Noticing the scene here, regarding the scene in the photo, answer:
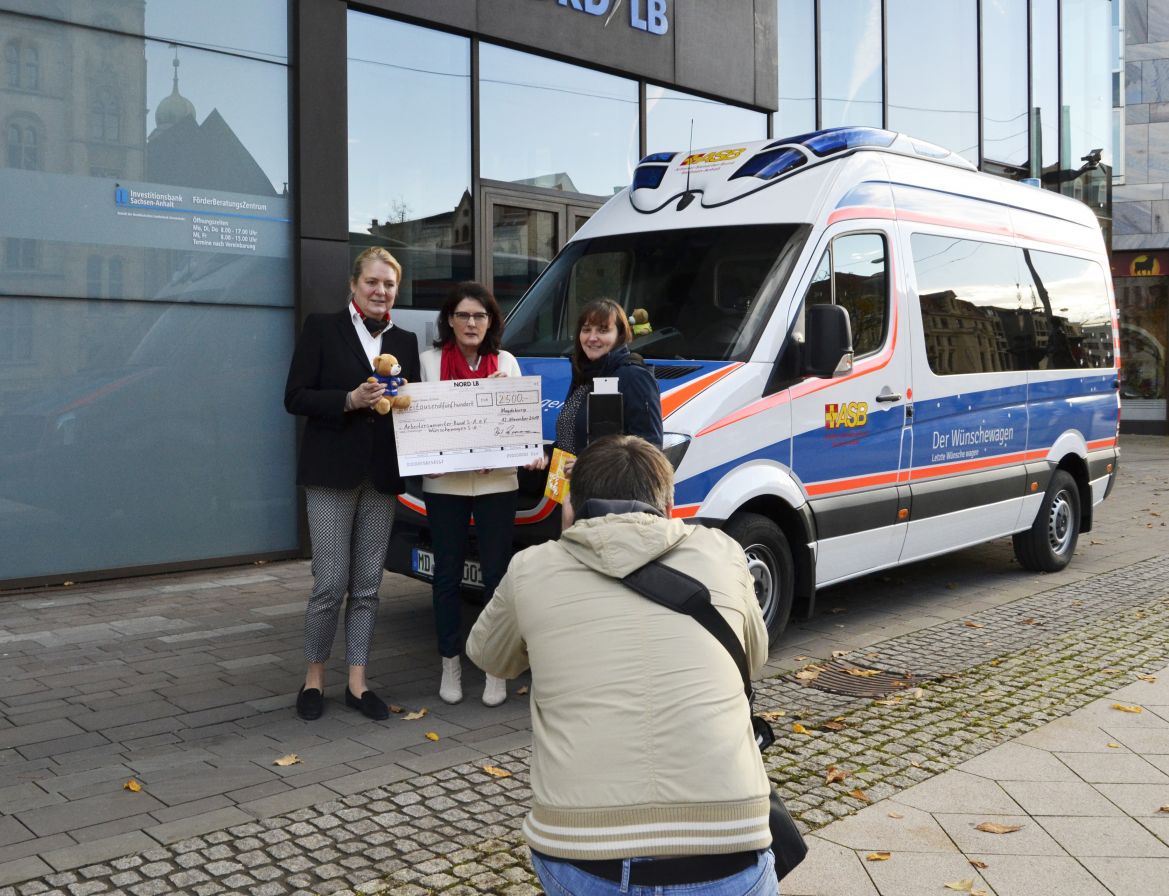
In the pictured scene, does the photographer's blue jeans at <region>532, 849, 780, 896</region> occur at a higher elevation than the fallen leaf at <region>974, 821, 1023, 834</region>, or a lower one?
higher

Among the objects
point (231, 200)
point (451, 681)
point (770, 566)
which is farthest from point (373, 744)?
point (231, 200)

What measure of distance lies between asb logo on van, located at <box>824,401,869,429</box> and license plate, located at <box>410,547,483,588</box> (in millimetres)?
2057

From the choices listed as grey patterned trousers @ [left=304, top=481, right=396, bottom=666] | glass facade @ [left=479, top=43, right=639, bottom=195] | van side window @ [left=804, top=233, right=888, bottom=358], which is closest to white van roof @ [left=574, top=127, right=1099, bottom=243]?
van side window @ [left=804, top=233, right=888, bottom=358]

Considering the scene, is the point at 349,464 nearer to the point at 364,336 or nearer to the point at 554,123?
the point at 364,336

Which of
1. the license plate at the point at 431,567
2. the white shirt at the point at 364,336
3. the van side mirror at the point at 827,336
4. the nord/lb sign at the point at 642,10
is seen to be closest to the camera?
the white shirt at the point at 364,336

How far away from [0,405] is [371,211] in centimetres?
339

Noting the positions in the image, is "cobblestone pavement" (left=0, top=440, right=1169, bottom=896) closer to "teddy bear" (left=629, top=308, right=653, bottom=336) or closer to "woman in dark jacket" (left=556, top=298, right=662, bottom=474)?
"woman in dark jacket" (left=556, top=298, right=662, bottom=474)

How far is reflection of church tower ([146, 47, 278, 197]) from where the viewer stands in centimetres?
878

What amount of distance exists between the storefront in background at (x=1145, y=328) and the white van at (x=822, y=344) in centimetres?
1781

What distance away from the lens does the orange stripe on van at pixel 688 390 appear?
576 cm

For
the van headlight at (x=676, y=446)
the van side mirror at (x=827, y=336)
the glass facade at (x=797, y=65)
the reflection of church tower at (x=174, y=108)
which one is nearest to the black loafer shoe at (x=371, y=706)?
the van headlight at (x=676, y=446)

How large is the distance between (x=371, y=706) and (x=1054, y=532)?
238 inches

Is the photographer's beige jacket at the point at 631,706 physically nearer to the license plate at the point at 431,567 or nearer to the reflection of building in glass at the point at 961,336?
the license plate at the point at 431,567

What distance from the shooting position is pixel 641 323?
6406 millimetres
